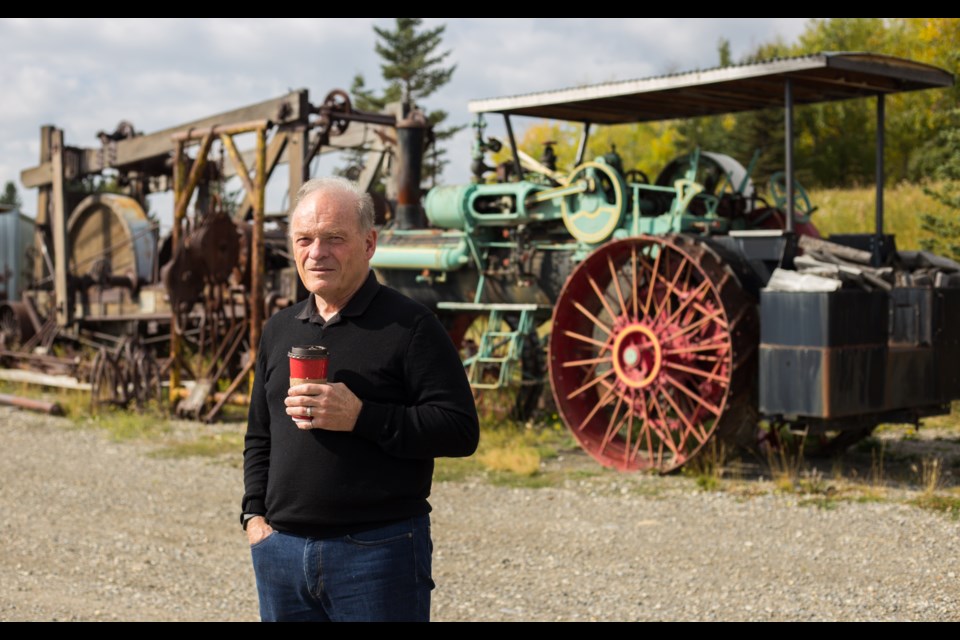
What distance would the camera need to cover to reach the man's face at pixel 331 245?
10.2ft

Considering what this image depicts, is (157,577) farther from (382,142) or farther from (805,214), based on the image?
(382,142)

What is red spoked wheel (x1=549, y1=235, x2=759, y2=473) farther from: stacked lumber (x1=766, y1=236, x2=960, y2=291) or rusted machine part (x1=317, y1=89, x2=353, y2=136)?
rusted machine part (x1=317, y1=89, x2=353, y2=136)

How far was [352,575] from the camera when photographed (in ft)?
9.90

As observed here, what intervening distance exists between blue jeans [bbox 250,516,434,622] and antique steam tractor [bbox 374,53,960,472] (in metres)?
5.41

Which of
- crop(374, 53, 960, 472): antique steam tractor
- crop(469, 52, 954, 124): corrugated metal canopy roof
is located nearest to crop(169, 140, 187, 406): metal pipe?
crop(374, 53, 960, 472): antique steam tractor

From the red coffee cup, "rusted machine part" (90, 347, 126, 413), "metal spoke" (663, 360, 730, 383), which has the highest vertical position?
the red coffee cup

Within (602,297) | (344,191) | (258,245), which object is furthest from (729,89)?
(344,191)

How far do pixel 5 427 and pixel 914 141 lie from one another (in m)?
29.8

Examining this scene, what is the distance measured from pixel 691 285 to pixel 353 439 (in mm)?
7111

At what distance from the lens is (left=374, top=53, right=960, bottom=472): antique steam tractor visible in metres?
8.16

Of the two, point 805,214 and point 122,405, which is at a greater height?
point 805,214

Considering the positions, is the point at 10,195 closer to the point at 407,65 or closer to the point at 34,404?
the point at 407,65

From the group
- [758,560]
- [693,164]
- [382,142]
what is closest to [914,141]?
[382,142]

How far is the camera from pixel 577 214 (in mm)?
10219
